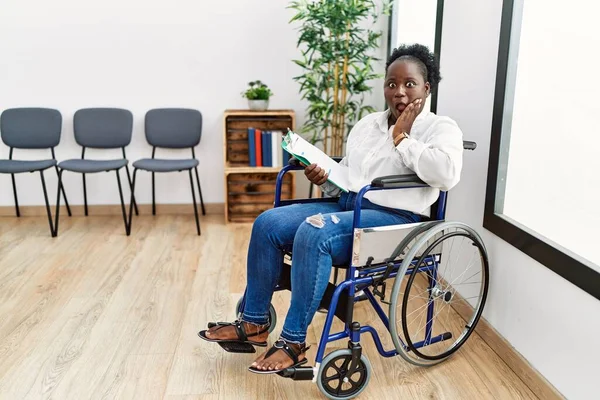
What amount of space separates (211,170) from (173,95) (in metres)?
0.60

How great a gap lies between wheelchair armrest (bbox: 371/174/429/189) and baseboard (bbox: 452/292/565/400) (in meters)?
0.70

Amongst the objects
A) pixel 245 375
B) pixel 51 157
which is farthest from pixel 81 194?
pixel 245 375

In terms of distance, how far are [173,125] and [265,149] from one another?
0.66 metres

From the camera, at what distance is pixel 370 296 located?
194cm

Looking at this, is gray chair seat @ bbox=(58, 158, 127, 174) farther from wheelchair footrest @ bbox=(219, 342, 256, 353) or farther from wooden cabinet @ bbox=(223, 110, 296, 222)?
→ wheelchair footrest @ bbox=(219, 342, 256, 353)

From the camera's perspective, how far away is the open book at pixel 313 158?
6.22 ft

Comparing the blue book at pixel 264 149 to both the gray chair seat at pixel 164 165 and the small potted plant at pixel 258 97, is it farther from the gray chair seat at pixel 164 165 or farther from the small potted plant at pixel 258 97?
the gray chair seat at pixel 164 165

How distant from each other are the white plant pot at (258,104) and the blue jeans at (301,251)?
1749 mm

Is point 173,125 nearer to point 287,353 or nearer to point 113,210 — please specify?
point 113,210

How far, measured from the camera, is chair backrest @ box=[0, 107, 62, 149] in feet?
12.3

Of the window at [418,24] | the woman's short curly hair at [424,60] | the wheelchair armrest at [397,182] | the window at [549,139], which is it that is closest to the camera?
Answer: the window at [549,139]

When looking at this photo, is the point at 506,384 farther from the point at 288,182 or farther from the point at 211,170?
the point at 211,170

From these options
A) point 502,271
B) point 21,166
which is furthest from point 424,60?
point 21,166

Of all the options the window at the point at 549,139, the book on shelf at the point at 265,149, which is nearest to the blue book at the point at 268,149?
the book on shelf at the point at 265,149
